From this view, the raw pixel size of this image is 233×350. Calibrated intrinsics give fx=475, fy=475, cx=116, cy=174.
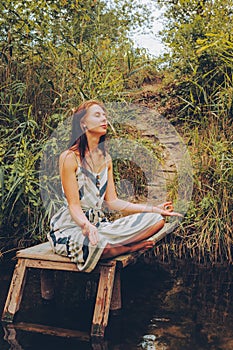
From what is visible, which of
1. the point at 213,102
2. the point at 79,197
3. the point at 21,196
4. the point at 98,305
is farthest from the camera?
the point at 213,102

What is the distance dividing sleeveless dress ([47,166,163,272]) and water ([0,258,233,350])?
0.42 meters

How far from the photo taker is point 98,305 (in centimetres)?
265

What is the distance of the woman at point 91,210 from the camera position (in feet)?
8.79

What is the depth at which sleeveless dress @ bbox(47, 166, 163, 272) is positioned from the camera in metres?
2.67

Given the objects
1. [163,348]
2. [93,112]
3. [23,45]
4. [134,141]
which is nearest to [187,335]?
[163,348]

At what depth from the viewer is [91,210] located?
2895 millimetres

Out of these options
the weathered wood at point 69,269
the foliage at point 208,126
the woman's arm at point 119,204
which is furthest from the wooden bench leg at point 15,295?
the foliage at point 208,126

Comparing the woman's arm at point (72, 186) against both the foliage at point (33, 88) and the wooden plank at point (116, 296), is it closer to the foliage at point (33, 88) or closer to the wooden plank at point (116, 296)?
the wooden plank at point (116, 296)

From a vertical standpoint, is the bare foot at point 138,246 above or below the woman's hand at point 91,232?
below

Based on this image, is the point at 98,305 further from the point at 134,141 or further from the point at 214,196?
the point at 134,141

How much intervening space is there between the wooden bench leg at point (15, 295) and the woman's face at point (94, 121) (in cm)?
91

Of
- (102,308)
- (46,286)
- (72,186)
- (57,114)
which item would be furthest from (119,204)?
(57,114)

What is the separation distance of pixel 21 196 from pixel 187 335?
2037mm

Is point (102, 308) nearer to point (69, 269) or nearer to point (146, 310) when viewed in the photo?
point (69, 269)
